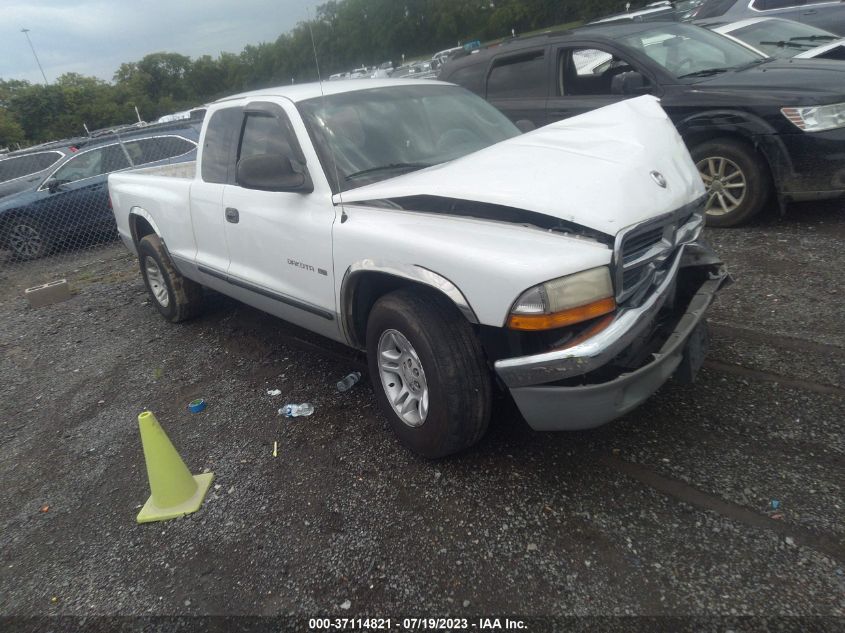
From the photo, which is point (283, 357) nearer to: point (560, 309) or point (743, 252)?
point (560, 309)

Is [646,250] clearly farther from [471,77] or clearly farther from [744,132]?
[471,77]

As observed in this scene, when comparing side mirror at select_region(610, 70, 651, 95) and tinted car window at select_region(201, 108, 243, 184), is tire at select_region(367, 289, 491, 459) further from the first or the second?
side mirror at select_region(610, 70, 651, 95)

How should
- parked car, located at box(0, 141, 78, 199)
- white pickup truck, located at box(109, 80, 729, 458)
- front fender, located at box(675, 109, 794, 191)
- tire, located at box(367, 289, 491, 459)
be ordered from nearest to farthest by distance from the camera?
white pickup truck, located at box(109, 80, 729, 458)
tire, located at box(367, 289, 491, 459)
front fender, located at box(675, 109, 794, 191)
parked car, located at box(0, 141, 78, 199)

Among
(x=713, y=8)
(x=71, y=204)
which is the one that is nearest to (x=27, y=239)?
(x=71, y=204)

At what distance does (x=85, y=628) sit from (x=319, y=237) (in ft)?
6.72

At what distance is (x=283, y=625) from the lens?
7.50ft

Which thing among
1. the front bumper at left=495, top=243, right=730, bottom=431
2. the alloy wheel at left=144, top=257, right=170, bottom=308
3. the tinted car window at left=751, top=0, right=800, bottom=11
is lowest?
the alloy wheel at left=144, top=257, right=170, bottom=308

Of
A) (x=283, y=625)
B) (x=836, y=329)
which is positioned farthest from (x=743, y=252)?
(x=283, y=625)

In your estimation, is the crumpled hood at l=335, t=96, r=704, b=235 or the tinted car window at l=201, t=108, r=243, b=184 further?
the tinted car window at l=201, t=108, r=243, b=184

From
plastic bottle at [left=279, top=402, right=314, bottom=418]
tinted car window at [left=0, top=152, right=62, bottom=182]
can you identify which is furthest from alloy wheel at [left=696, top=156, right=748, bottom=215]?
tinted car window at [left=0, top=152, right=62, bottom=182]

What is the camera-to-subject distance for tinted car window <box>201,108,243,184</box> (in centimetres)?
416

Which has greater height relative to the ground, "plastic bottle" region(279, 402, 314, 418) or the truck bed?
the truck bed

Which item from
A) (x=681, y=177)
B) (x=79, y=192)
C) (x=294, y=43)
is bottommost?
(x=79, y=192)

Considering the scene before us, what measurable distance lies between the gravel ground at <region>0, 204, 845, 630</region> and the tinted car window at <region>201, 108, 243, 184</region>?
145cm
